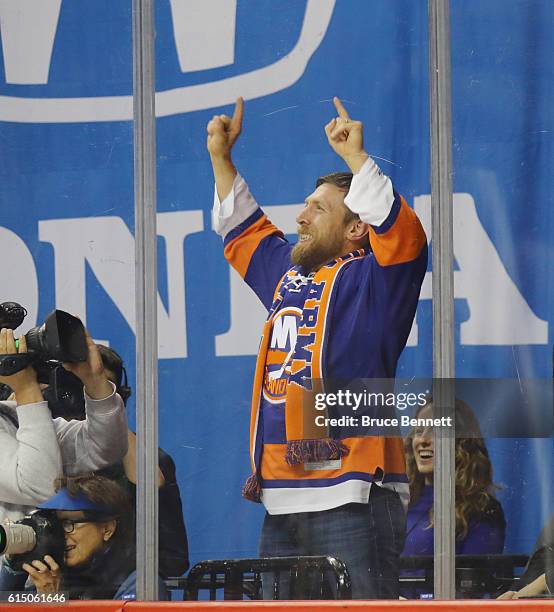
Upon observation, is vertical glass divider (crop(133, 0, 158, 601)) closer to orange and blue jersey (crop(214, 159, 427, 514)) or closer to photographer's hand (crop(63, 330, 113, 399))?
photographer's hand (crop(63, 330, 113, 399))

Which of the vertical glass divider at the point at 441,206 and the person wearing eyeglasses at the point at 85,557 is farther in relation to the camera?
the person wearing eyeglasses at the point at 85,557

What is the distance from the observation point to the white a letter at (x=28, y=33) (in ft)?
15.3

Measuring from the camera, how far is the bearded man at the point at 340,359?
4.43m

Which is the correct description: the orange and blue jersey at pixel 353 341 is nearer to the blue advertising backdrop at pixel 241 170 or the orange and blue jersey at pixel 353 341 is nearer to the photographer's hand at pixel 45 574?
the blue advertising backdrop at pixel 241 170

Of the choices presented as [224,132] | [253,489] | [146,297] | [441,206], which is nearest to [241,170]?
[224,132]

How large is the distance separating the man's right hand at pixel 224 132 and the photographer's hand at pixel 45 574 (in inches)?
75.8

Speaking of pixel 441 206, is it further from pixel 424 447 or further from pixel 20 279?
pixel 20 279

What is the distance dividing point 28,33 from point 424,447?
2.51 meters

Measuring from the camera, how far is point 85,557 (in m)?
4.61

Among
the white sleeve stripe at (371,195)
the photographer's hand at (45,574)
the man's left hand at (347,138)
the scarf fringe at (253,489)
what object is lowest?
the photographer's hand at (45,574)

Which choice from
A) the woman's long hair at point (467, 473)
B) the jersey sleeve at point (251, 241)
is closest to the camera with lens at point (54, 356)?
the jersey sleeve at point (251, 241)

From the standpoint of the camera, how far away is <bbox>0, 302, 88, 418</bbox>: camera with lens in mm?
4645

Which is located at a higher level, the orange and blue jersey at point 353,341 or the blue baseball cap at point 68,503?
the orange and blue jersey at point 353,341

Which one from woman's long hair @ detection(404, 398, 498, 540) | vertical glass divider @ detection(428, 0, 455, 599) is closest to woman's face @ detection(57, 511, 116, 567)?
woman's long hair @ detection(404, 398, 498, 540)
